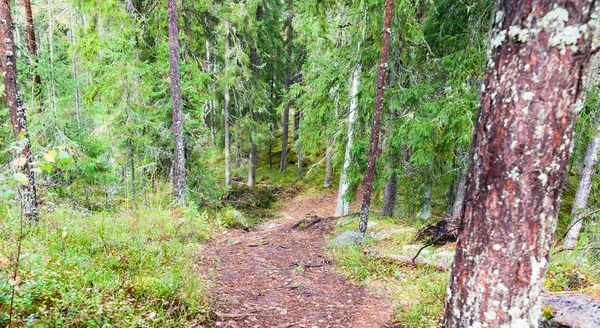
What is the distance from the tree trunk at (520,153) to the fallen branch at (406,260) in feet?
12.4

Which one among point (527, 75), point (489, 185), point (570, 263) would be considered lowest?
point (570, 263)

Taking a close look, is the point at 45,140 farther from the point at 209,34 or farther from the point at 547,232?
the point at 547,232

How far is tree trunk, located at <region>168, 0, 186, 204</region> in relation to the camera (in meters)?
8.70

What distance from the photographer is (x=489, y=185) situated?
171cm

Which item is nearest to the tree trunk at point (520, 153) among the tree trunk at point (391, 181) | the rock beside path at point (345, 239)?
the rock beside path at point (345, 239)

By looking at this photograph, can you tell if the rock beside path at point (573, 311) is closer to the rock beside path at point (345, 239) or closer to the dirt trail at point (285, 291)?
the dirt trail at point (285, 291)

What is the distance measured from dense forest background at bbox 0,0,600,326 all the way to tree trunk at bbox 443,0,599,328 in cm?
247

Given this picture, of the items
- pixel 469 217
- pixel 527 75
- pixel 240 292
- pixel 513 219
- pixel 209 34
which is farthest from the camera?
pixel 209 34

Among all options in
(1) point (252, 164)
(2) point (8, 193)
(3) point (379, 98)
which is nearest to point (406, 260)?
(3) point (379, 98)

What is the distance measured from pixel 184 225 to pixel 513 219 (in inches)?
283

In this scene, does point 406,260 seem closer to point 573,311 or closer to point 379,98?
point 573,311

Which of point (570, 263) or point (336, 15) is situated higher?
point (336, 15)

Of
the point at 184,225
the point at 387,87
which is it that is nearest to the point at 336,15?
the point at 387,87

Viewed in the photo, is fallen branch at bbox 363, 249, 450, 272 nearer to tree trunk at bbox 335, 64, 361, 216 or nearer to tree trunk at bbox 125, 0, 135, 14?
tree trunk at bbox 335, 64, 361, 216
